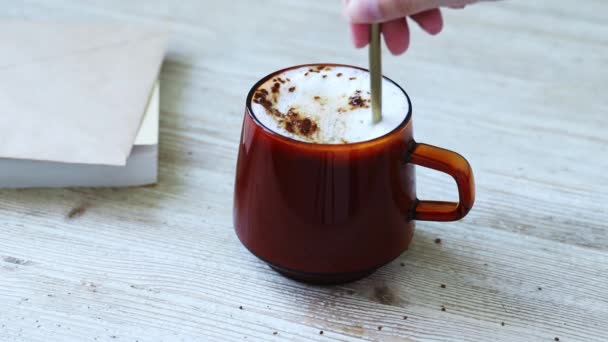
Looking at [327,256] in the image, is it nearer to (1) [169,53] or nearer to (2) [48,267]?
(2) [48,267]

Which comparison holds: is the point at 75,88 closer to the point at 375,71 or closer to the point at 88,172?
the point at 88,172

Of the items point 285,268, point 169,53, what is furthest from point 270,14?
point 285,268

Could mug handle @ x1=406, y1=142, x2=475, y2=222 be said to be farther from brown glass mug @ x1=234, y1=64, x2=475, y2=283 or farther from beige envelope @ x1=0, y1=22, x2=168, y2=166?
beige envelope @ x1=0, y1=22, x2=168, y2=166

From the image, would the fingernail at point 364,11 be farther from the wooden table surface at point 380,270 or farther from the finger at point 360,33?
the wooden table surface at point 380,270

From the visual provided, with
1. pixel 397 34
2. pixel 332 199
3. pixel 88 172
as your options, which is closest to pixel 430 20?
pixel 397 34

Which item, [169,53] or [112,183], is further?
[169,53]

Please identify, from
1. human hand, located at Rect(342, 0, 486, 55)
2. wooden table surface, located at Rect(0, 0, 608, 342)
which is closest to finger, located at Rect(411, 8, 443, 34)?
human hand, located at Rect(342, 0, 486, 55)
